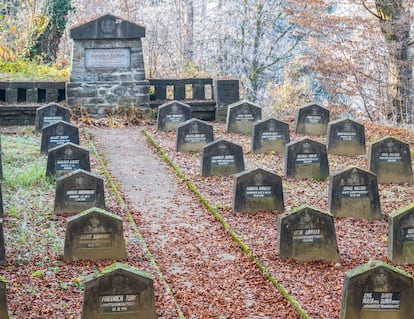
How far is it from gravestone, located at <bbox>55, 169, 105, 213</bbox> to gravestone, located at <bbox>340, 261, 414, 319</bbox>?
464cm

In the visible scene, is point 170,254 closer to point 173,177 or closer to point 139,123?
point 173,177

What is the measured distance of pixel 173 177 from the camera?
48.3ft

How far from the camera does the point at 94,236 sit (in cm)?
1014

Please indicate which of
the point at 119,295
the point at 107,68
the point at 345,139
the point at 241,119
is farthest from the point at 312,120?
the point at 119,295

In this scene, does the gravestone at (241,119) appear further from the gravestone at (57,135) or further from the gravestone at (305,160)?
the gravestone at (305,160)

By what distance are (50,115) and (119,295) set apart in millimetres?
10644

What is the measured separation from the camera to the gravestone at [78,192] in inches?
472

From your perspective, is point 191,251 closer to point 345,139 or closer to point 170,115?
point 345,139

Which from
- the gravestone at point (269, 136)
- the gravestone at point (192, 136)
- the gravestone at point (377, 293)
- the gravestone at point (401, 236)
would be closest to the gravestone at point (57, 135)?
the gravestone at point (192, 136)

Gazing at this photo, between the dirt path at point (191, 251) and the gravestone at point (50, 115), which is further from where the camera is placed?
the gravestone at point (50, 115)

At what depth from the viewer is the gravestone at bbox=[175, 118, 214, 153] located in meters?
16.6

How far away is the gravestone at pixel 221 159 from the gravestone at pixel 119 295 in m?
6.39

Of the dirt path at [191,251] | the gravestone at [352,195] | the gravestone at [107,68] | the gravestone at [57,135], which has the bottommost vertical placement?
the dirt path at [191,251]

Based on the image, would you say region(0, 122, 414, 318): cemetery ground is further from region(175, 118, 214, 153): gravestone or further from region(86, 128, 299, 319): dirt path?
region(175, 118, 214, 153): gravestone
